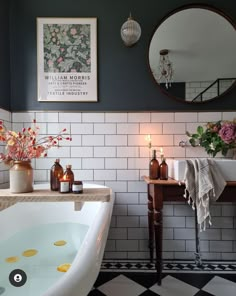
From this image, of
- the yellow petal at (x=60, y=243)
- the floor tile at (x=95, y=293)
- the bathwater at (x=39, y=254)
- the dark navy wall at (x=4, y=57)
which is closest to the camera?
the bathwater at (x=39, y=254)

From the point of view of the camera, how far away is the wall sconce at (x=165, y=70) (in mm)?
1980

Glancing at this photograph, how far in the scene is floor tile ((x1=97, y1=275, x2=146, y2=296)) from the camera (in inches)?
60.5

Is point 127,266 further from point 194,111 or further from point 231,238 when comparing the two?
point 194,111

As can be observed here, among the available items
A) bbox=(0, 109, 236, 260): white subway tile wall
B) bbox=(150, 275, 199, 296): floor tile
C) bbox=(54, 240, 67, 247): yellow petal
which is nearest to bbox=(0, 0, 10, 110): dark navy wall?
bbox=(0, 109, 236, 260): white subway tile wall

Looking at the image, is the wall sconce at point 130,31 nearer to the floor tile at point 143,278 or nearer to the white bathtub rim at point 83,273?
the white bathtub rim at point 83,273

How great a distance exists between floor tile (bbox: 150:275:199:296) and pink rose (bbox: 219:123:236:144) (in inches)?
43.7

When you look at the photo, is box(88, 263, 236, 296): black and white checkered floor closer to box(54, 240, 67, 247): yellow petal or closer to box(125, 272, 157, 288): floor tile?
box(125, 272, 157, 288): floor tile

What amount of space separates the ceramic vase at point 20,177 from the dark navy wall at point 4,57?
889 mm

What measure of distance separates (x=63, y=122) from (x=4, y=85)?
58 centimetres

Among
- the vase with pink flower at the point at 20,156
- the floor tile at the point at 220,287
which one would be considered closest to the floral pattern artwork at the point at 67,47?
the vase with pink flower at the point at 20,156

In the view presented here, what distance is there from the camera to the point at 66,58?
1.99m

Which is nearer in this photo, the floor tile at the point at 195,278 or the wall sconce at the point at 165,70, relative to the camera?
the floor tile at the point at 195,278

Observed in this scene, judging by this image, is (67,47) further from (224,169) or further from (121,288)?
(121,288)

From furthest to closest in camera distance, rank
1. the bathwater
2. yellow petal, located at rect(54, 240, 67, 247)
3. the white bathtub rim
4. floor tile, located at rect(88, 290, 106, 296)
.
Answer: floor tile, located at rect(88, 290, 106, 296)
yellow petal, located at rect(54, 240, 67, 247)
the bathwater
the white bathtub rim
